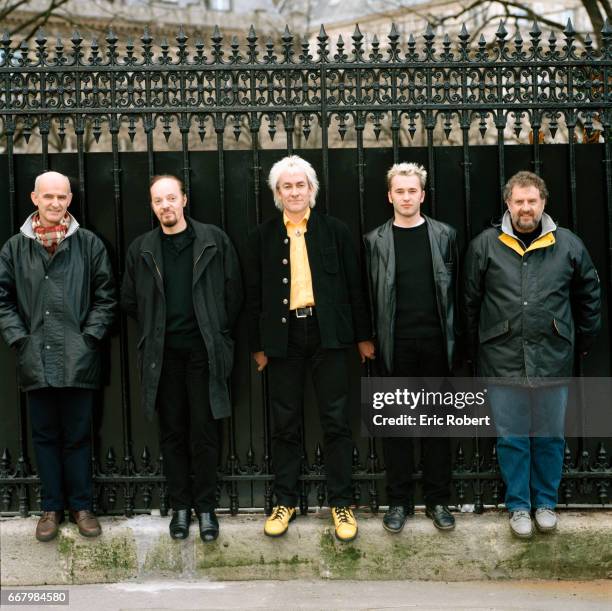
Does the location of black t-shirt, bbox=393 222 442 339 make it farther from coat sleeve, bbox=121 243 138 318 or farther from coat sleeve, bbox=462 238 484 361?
coat sleeve, bbox=121 243 138 318

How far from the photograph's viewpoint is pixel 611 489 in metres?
6.05

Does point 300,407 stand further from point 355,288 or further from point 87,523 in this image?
point 87,523

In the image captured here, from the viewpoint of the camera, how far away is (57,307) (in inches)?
214

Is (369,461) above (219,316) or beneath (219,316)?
beneath

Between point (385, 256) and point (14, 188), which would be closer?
point (385, 256)

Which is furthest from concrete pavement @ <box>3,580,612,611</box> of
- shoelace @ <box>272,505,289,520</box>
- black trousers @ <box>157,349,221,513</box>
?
black trousers @ <box>157,349,221,513</box>

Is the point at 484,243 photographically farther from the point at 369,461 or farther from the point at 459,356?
the point at 369,461

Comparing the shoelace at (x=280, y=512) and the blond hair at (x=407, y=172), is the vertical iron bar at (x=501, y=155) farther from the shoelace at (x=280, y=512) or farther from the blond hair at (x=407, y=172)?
the shoelace at (x=280, y=512)

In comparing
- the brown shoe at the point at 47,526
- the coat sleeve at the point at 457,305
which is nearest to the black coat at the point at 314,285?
the coat sleeve at the point at 457,305

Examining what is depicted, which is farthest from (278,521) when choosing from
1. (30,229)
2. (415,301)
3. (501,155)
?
(501,155)

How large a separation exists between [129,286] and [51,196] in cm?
71

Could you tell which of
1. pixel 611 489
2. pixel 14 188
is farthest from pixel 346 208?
pixel 611 489

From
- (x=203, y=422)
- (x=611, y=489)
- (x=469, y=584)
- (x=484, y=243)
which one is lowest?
(x=469, y=584)

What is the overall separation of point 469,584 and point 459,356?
4.65 feet
